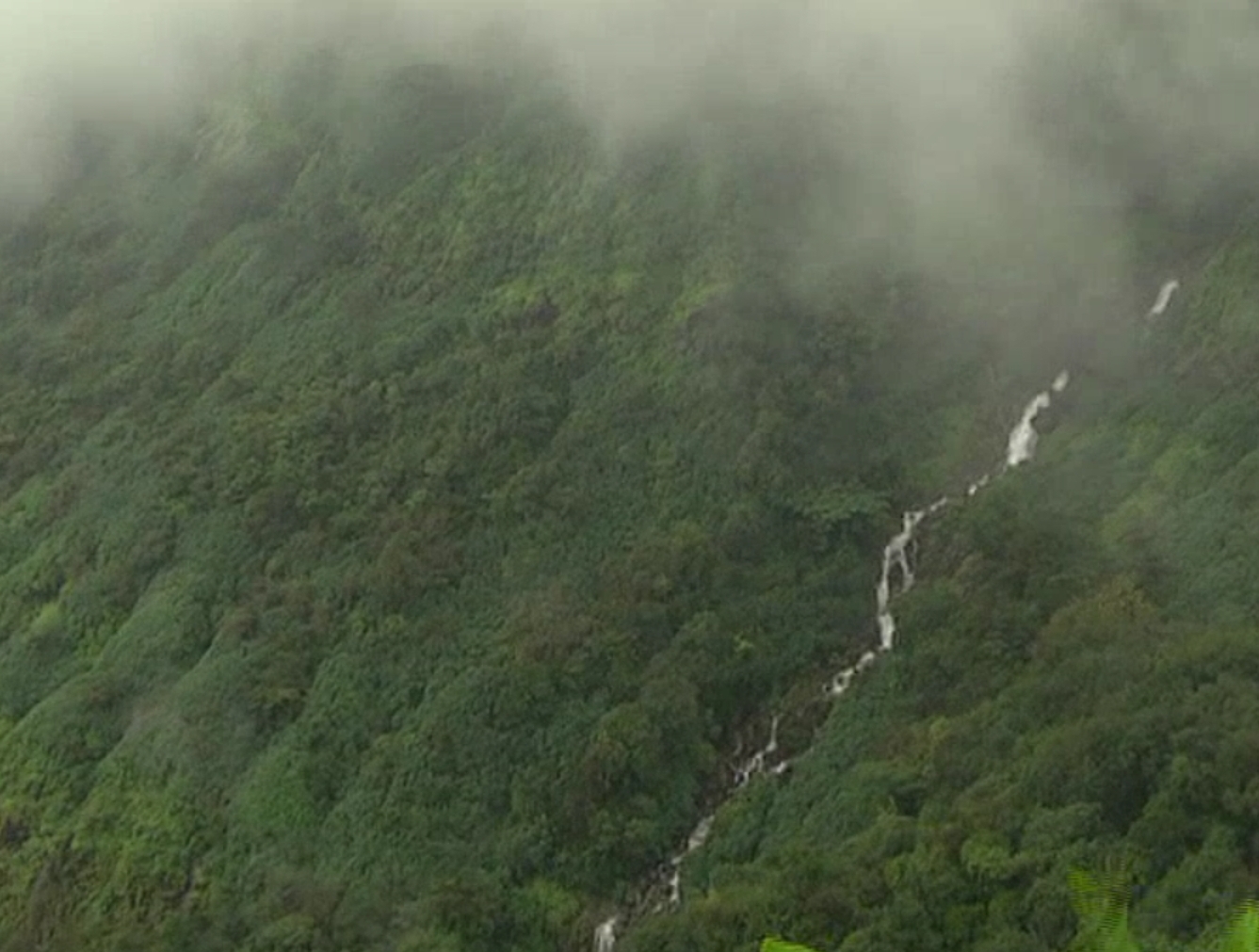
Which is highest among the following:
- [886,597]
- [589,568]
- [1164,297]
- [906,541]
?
[589,568]

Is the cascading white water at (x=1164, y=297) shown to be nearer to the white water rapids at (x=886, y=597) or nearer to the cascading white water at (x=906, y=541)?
the white water rapids at (x=886, y=597)

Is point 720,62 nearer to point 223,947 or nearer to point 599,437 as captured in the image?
point 599,437

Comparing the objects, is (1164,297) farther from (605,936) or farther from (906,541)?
(605,936)

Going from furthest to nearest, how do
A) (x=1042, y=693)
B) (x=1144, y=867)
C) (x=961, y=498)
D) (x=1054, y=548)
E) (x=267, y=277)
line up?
(x=267, y=277) < (x=961, y=498) < (x=1054, y=548) < (x=1042, y=693) < (x=1144, y=867)

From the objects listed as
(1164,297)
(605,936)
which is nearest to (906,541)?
(1164,297)

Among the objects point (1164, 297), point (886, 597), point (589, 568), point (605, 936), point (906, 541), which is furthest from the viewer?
point (1164, 297)

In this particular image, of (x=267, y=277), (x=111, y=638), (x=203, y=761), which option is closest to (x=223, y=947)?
(x=203, y=761)
